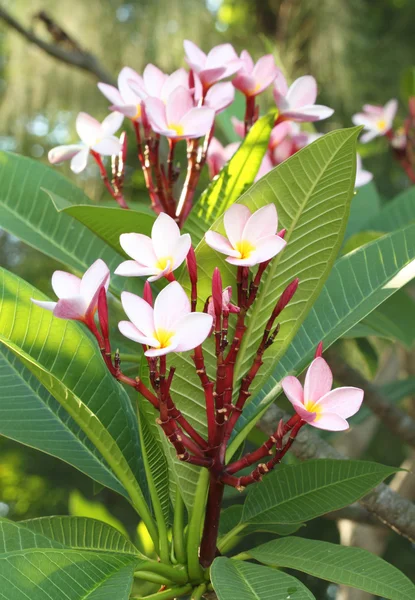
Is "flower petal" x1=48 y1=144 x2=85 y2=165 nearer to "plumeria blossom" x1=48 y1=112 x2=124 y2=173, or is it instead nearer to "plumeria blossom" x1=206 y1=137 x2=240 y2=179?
"plumeria blossom" x1=48 y1=112 x2=124 y2=173

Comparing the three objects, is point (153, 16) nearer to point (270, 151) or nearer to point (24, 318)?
point (270, 151)

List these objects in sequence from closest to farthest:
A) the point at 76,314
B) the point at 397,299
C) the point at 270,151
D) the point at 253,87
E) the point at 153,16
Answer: the point at 76,314
the point at 253,87
the point at 270,151
the point at 397,299
the point at 153,16

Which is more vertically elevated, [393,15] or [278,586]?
[393,15]

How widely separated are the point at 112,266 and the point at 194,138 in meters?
0.20

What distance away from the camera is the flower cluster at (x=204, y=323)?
21.3 inches

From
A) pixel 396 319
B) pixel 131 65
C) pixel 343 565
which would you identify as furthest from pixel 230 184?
pixel 131 65

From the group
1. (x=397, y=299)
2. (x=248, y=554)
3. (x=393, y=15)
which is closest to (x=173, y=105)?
(x=248, y=554)

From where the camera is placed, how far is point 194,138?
0.76 meters

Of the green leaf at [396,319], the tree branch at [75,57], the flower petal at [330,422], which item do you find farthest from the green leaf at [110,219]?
the tree branch at [75,57]

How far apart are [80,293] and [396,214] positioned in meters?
0.78

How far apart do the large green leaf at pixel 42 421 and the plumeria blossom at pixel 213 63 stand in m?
0.35

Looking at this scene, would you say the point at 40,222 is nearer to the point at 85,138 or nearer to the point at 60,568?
the point at 85,138

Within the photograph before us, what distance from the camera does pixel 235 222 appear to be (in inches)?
22.9

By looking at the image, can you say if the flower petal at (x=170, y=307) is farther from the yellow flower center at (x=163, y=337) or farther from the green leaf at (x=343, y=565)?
the green leaf at (x=343, y=565)
